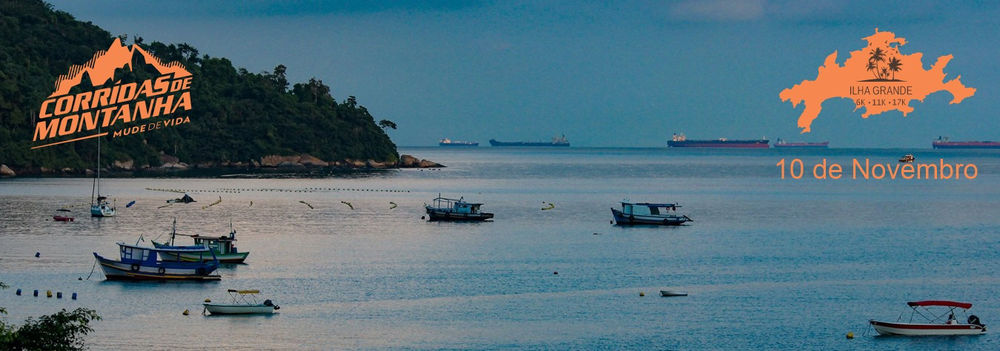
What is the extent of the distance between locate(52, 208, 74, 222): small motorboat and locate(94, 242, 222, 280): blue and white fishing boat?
4052 cm

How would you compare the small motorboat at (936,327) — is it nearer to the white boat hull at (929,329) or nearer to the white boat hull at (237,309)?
the white boat hull at (929,329)

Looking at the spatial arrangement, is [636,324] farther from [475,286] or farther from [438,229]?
[438,229]

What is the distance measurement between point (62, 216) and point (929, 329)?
8075cm

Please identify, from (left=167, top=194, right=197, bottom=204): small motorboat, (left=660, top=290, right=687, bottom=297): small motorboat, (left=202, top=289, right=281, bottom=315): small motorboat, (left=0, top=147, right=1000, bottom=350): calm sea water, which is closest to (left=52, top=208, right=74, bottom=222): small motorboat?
(left=0, top=147, right=1000, bottom=350): calm sea water

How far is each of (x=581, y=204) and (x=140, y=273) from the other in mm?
80667

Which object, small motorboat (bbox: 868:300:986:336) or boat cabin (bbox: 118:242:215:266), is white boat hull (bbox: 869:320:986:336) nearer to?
small motorboat (bbox: 868:300:986:336)

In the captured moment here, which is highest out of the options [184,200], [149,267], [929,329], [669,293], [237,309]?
[184,200]

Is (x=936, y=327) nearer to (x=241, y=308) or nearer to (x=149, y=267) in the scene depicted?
(x=241, y=308)

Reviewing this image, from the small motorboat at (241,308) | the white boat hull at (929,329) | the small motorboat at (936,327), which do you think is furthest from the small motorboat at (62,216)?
the white boat hull at (929,329)

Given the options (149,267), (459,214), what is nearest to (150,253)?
(149,267)

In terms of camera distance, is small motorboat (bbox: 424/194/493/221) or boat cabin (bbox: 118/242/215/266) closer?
boat cabin (bbox: 118/242/215/266)

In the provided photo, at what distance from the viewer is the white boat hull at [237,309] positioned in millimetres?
56875

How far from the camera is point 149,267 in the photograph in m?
67.1

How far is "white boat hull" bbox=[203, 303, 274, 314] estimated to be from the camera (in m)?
56.9
